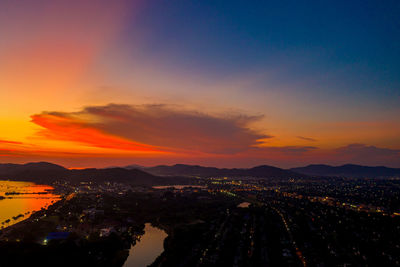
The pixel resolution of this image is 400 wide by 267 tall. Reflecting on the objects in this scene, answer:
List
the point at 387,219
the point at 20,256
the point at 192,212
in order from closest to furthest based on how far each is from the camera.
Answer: the point at 20,256, the point at 387,219, the point at 192,212

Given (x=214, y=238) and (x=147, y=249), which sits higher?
(x=214, y=238)

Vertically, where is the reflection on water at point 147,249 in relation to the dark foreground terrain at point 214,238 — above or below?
below

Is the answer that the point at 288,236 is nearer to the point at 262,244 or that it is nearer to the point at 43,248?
the point at 262,244

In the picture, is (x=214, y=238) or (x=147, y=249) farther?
(x=214, y=238)

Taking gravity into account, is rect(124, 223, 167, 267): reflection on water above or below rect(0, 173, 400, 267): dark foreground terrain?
below

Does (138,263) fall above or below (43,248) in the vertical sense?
below

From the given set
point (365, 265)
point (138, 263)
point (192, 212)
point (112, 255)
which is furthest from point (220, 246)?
point (192, 212)

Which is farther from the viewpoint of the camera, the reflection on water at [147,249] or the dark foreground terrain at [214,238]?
the reflection on water at [147,249]

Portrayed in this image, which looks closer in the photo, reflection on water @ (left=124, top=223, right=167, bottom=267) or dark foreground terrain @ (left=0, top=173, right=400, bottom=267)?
dark foreground terrain @ (left=0, top=173, right=400, bottom=267)
